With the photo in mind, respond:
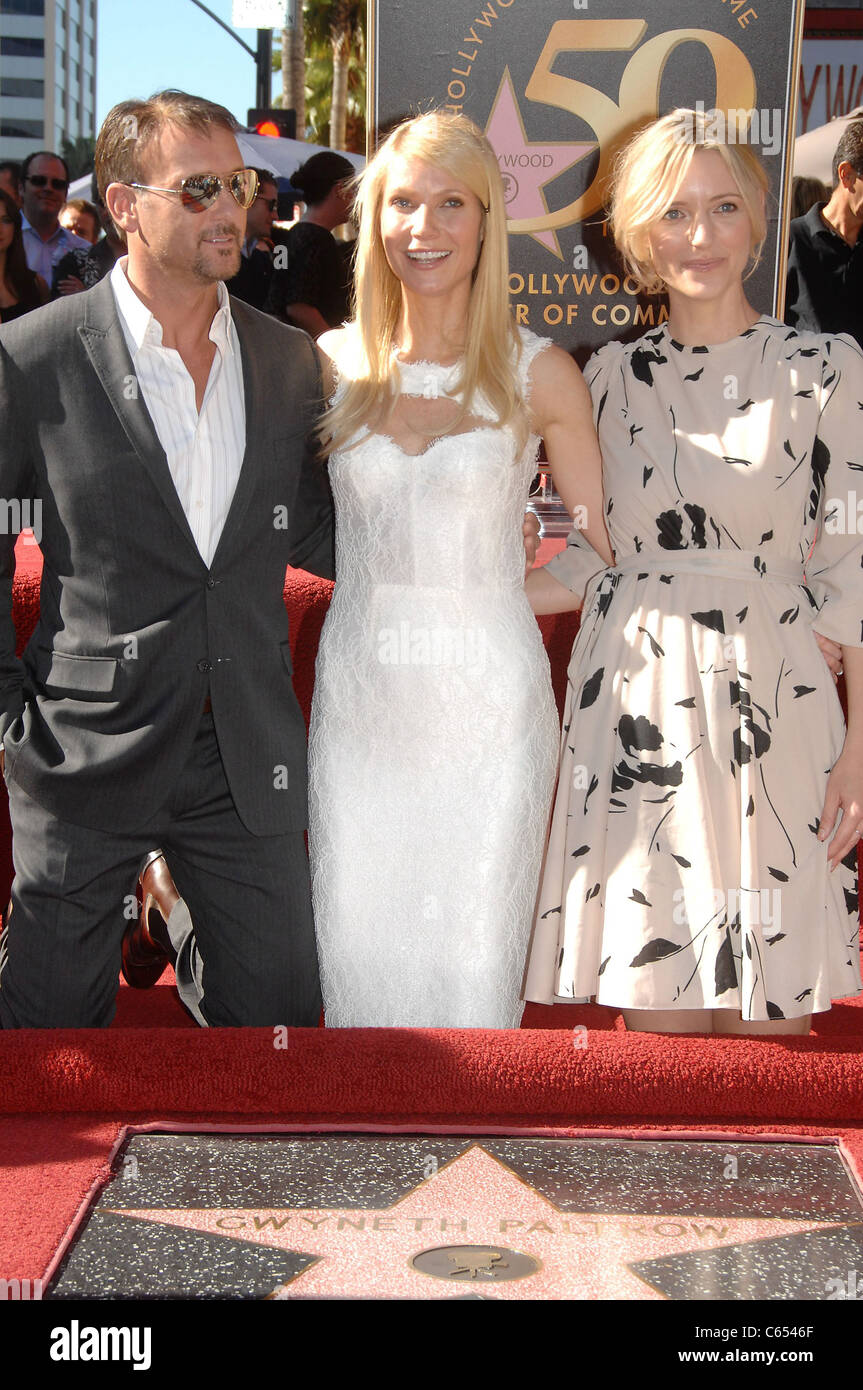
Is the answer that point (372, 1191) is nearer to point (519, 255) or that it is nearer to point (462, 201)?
point (462, 201)

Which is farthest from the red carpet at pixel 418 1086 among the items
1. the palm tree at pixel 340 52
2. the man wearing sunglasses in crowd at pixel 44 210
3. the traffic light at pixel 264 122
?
the palm tree at pixel 340 52

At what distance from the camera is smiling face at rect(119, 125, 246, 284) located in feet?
7.88

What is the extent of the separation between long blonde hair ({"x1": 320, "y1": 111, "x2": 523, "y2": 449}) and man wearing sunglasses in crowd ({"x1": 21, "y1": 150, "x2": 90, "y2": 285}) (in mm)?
5014

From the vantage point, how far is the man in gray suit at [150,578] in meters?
2.39

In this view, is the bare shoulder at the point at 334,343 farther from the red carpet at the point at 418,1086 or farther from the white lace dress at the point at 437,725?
the red carpet at the point at 418,1086

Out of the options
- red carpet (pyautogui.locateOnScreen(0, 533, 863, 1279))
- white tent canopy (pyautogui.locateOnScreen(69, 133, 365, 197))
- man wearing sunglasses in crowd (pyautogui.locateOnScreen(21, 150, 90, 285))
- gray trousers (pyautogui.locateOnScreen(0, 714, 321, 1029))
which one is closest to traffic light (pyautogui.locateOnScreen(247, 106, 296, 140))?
white tent canopy (pyautogui.locateOnScreen(69, 133, 365, 197))

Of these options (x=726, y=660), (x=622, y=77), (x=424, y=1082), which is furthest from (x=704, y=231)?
(x=622, y=77)

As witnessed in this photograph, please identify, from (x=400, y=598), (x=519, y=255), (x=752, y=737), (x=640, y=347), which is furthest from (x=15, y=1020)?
(x=519, y=255)

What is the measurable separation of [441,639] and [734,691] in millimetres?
551

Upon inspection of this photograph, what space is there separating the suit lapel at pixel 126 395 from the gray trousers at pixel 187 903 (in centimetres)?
42

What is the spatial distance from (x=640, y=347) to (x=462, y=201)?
1.36 feet

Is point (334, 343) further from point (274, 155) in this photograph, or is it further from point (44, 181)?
point (274, 155)

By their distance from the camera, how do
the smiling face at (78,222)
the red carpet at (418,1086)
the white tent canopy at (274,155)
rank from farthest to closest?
the white tent canopy at (274,155)
the smiling face at (78,222)
the red carpet at (418,1086)

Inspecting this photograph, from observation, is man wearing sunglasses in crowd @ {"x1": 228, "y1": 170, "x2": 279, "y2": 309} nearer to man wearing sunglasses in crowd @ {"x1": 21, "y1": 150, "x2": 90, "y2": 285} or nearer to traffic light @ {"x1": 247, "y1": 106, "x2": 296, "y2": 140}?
man wearing sunglasses in crowd @ {"x1": 21, "y1": 150, "x2": 90, "y2": 285}
